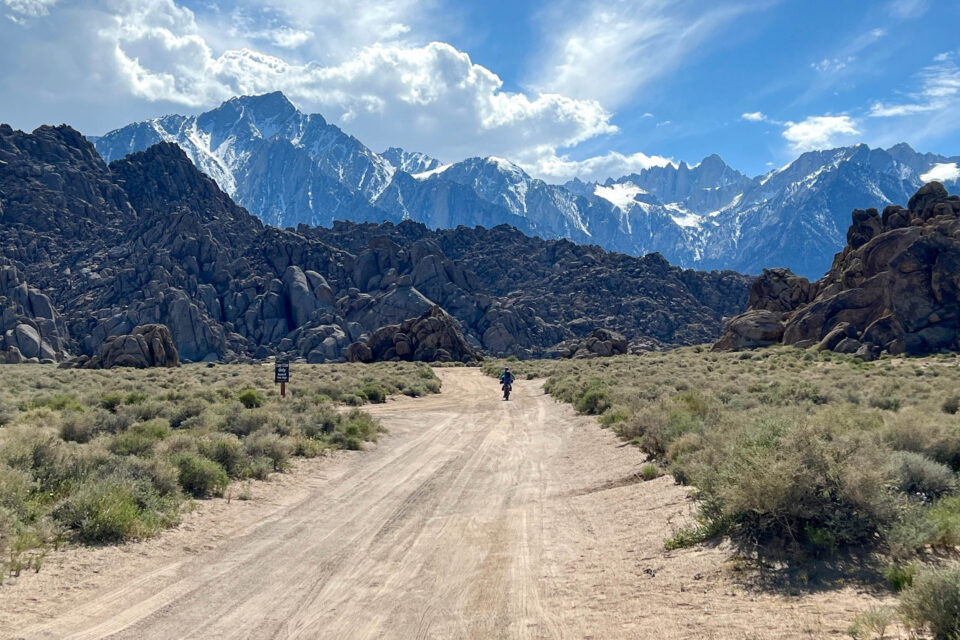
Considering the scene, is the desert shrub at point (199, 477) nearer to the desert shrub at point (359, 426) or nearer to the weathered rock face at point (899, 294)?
the desert shrub at point (359, 426)

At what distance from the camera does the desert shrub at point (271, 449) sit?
46.4 ft

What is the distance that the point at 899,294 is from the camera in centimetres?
5038

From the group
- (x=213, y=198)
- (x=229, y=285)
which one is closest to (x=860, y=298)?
(x=229, y=285)

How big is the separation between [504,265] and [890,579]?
17916 centimetres

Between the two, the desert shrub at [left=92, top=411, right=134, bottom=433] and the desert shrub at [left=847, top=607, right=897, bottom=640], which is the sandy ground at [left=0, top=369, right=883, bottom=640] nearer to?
the desert shrub at [left=847, top=607, right=897, bottom=640]

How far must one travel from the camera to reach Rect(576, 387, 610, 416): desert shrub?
24906 millimetres

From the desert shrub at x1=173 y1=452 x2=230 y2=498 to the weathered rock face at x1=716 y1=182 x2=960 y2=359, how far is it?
4944 centimetres

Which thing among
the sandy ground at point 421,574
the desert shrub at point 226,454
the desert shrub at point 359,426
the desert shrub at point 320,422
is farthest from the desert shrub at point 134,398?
the sandy ground at point 421,574

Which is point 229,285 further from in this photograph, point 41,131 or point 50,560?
point 50,560

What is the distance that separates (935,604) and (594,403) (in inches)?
829

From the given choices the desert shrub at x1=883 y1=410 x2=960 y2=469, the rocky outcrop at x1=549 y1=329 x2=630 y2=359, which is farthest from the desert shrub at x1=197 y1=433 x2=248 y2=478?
the rocky outcrop at x1=549 y1=329 x2=630 y2=359

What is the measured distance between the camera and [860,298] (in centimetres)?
5431

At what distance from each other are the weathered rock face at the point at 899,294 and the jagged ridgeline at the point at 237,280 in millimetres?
66796

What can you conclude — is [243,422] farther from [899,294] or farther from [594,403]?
[899,294]
